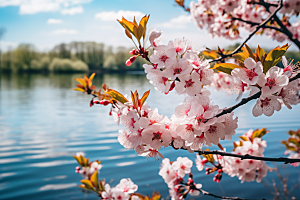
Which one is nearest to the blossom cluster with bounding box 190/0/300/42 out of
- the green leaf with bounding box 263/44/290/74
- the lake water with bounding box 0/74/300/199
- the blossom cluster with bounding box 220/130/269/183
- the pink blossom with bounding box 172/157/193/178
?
the lake water with bounding box 0/74/300/199

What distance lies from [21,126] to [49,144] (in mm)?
2665

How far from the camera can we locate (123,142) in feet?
2.78

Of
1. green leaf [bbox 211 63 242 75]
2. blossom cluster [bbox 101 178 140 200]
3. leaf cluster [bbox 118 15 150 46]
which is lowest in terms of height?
blossom cluster [bbox 101 178 140 200]

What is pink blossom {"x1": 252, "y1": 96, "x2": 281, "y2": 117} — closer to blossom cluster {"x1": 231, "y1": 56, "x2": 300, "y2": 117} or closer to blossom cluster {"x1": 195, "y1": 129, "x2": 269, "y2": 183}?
blossom cluster {"x1": 231, "y1": 56, "x2": 300, "y2": 117}

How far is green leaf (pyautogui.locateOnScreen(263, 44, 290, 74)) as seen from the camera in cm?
73

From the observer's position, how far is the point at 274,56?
74 cm

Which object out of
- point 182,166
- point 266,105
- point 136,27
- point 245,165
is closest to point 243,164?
point 245,165

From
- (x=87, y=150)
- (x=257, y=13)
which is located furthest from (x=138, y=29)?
(x=87, y=150)

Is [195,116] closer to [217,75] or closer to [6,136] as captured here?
[217,75]

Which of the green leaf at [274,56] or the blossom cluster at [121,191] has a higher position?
the green leaf at [274,56]

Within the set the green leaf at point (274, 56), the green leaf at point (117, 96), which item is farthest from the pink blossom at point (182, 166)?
the green leaf at point (274, 56)

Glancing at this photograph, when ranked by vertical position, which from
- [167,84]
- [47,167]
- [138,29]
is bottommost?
[47,167]

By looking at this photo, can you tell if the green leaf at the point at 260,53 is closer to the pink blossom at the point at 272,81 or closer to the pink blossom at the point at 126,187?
the pink blossom at the point at 272,81

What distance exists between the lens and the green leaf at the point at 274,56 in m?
0.73
